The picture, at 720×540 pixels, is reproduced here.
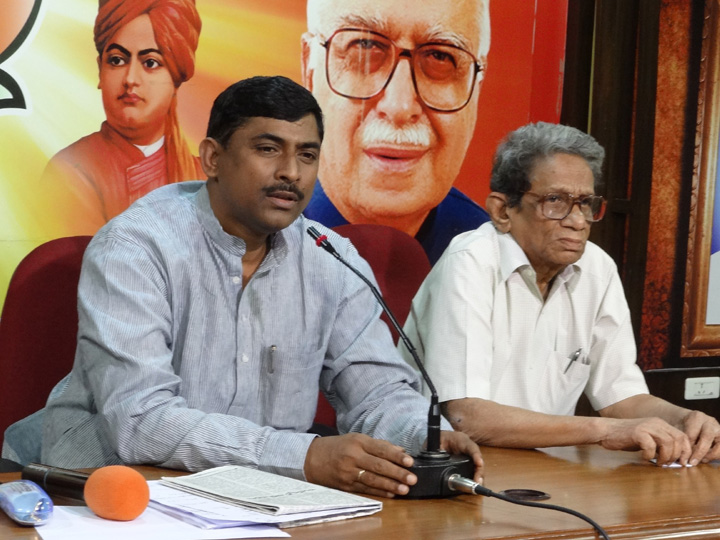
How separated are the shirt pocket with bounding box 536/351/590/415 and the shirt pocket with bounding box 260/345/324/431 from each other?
670 mm

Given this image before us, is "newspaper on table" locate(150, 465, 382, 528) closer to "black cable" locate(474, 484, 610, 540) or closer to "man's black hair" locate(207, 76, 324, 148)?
"black cable" locate(474, 484, 610, 540)

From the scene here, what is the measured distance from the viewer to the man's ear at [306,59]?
2.86 metres

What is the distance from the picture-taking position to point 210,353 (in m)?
1.96

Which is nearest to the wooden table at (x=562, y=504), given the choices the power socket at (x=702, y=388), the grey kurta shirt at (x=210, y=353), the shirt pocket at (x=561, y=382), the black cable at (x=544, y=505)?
the black cable at (x=544, y=505)

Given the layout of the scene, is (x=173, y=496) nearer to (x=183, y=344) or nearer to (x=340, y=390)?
(x=183, y=344)

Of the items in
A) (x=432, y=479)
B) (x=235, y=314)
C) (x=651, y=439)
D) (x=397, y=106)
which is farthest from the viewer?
(x=397, y=106)

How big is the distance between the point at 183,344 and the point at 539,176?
1036 millimetres

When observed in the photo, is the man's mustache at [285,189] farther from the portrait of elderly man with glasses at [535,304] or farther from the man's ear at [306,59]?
the man's ear at [306,59]

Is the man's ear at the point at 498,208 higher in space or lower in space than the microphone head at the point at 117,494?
higher

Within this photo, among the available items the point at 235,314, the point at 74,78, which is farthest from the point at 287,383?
the point at 74,78

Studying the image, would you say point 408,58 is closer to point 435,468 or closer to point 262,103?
point 262,103

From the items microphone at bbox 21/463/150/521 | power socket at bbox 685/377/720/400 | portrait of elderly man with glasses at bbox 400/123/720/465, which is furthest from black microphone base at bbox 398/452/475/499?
power socket at bbox 685/377/720/400

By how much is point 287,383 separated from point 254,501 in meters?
0.75

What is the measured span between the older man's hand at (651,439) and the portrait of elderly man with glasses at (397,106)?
129cm
